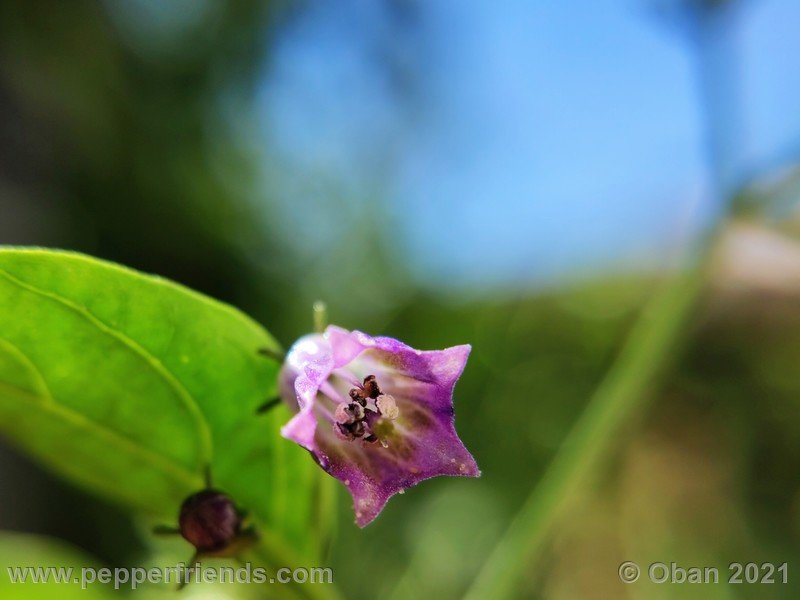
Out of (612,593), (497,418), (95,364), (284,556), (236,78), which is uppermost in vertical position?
(236,78)

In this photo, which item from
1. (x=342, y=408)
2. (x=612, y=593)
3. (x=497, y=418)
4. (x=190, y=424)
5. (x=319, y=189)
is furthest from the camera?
(x=319, y=189)

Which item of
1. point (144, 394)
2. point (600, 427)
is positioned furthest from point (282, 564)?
point (600, 427)

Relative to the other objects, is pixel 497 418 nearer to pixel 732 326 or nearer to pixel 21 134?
pixel 732 326

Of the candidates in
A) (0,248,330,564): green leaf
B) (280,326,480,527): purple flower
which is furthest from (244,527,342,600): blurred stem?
(280,326,480,527): purple flower

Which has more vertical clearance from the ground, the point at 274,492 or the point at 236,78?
the point at 236,78

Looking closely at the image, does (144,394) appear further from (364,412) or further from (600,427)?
(600,427)

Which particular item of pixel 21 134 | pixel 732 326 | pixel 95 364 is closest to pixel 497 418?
pixel 732 326

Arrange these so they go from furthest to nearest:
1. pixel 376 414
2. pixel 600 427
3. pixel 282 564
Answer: pixel 600 427
pixel 282 564
pixel 376 414
